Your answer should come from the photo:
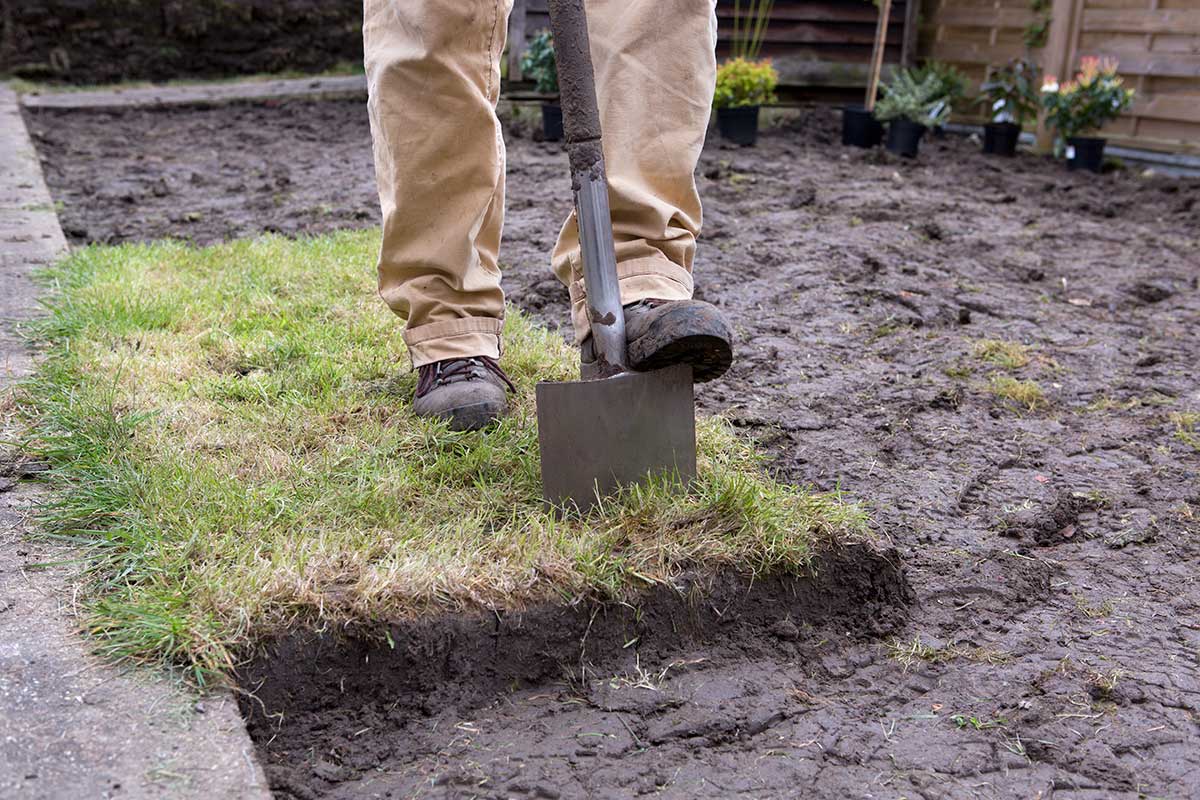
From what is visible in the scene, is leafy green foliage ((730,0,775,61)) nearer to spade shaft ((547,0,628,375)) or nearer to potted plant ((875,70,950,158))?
potted plant ((875,70,950,158))

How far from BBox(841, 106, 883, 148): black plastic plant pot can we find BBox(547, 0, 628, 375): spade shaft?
5.00 m

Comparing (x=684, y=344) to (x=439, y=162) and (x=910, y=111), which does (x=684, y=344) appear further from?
(x=910, y=111)

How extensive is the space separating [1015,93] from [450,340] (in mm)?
5249

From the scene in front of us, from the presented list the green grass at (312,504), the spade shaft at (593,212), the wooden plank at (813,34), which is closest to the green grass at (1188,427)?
the green grass at (312,504)

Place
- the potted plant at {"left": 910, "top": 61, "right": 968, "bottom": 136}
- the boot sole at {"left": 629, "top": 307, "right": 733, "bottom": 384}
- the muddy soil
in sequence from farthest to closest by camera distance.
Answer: the potted plant at {"left": 910, "top": 61, "right": 968, "bottom": 136} → the boot sole at {"left": 629, "top": 307, "right": 733, "bottom": 384} → the muddy soil

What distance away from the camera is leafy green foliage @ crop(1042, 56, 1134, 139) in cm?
568

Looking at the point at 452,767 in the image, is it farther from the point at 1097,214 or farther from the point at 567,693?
the point at 1097,214

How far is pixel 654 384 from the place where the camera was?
1.65 metres

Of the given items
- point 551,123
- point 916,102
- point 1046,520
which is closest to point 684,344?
point 1046,520

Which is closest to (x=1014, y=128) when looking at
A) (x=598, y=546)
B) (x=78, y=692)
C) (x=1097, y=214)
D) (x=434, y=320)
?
(x=1097, y=214)

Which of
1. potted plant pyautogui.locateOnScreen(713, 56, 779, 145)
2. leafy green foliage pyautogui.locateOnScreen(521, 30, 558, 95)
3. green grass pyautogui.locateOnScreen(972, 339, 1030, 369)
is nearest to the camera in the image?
green grass pyautogui.locateOnScreen(972, 339, 1030, 369)

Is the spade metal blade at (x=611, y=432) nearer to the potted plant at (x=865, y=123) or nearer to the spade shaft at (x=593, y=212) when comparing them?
the spade shaft at (x=593, y=212)

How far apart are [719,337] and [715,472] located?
0.25 meters

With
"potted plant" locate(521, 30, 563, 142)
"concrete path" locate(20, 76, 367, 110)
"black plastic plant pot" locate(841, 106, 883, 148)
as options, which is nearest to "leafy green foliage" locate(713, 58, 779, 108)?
"black plastic plant pot" locate(841, 106, 883, 148)
